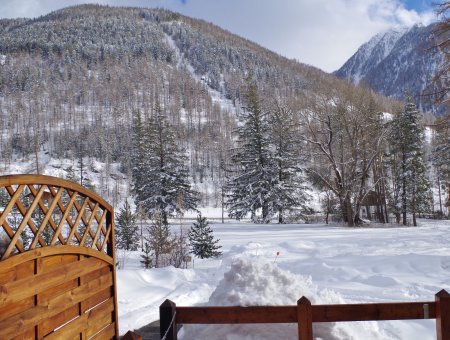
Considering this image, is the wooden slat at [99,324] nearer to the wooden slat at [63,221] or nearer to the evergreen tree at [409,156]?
the wooden slat at [63,221]

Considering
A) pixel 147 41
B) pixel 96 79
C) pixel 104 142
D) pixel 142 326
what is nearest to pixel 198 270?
pixel 142 326

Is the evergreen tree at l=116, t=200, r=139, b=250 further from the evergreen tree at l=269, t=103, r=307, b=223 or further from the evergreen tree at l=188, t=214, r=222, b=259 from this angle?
the evergreen tree at l=269, t=103, r=307, b=223

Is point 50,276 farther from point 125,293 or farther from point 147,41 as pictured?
point 147,41

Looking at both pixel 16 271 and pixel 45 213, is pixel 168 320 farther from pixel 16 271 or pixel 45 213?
pixel 45 213

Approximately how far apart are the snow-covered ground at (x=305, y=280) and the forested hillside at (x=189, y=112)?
9425mm

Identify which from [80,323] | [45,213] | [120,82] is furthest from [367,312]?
[120,82]

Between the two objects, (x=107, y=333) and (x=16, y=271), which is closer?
(x=16, y=271)

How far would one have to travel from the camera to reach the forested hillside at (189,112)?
22422mm

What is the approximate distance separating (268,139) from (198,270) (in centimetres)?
2149

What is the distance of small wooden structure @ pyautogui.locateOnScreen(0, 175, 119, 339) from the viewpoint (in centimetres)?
267

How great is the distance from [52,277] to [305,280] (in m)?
3.07

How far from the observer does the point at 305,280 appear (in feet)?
15.8

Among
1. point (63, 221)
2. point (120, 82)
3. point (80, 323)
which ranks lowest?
point (80, 323)

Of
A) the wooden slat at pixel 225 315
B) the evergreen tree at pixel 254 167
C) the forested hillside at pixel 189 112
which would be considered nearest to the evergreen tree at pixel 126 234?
the forested hillside at pixel 189 112
